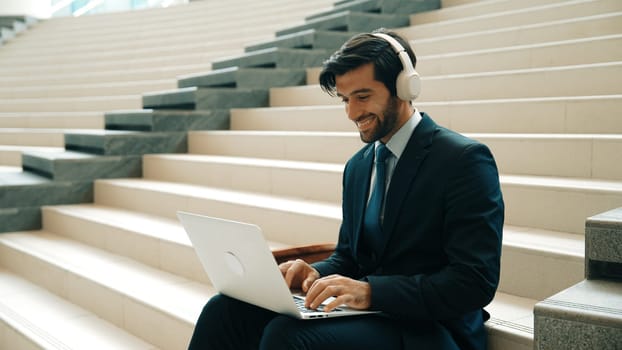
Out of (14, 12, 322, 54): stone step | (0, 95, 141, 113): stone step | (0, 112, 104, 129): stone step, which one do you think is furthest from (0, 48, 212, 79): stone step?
(0, 112, 104, 129): stone step

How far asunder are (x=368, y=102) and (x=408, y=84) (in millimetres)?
109

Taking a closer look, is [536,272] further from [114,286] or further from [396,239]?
[114,286]

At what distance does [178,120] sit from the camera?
480 centimetres

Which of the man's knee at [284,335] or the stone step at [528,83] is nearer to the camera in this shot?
the man's knee at [284,335]

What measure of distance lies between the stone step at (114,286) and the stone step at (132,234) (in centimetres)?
4

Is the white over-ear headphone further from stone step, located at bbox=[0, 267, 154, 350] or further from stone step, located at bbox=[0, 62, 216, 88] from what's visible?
stone step, located at bbox=[0, 62, 216, 88]

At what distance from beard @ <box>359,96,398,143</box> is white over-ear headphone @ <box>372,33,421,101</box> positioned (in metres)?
0.04

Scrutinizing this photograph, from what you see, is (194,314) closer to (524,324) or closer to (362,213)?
(362,213)

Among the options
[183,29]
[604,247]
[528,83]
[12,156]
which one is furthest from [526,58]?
[183,29]

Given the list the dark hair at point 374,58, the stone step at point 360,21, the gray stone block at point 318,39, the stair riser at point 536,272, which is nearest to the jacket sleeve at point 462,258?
the dark hair at point 374,58

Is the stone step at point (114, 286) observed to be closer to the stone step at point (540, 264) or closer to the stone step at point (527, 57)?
the stone step at point (540, 264)

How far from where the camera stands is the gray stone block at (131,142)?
4.58 metres

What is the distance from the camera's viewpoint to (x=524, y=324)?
6.06ft

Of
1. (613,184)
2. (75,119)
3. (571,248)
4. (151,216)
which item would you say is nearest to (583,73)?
(613,184)
